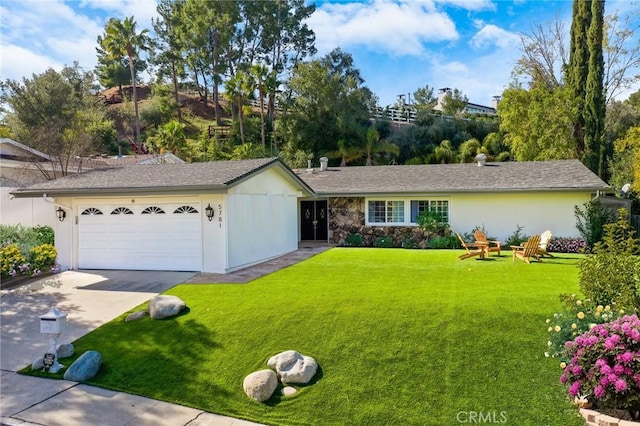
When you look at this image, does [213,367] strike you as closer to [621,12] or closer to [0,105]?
[621,12]

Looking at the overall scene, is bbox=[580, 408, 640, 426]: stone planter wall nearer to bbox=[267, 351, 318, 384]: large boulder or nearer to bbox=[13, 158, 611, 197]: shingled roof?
bbox=[267, 351, 318, 384]: large boulder

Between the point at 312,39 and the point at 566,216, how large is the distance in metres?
39.4

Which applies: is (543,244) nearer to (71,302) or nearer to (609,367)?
(609,367)

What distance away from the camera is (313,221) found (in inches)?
830

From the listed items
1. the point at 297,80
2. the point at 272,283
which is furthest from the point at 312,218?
the point at 297,80

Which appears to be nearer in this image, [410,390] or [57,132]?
[410,390]

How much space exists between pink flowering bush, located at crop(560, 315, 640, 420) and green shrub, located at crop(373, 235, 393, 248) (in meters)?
13.3

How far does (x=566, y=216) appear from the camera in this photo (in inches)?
648

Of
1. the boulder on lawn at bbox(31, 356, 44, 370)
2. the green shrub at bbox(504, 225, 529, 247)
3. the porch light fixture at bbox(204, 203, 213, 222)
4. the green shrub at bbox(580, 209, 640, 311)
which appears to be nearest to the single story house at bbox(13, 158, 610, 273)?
the porch light fixture at bbox(204, 203, 213, 222)

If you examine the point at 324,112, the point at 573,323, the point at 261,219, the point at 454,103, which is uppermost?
the point at 454,103

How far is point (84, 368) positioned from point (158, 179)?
7341 millimetres

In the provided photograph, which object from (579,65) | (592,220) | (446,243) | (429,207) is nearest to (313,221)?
→ (429,207)

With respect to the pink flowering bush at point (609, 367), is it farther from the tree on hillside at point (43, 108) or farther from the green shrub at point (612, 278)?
the tree on hillside at point (43, 108)

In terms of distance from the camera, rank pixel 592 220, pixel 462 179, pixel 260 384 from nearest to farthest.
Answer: pixel 260 384, pixel 592 220, pixel 462 179
